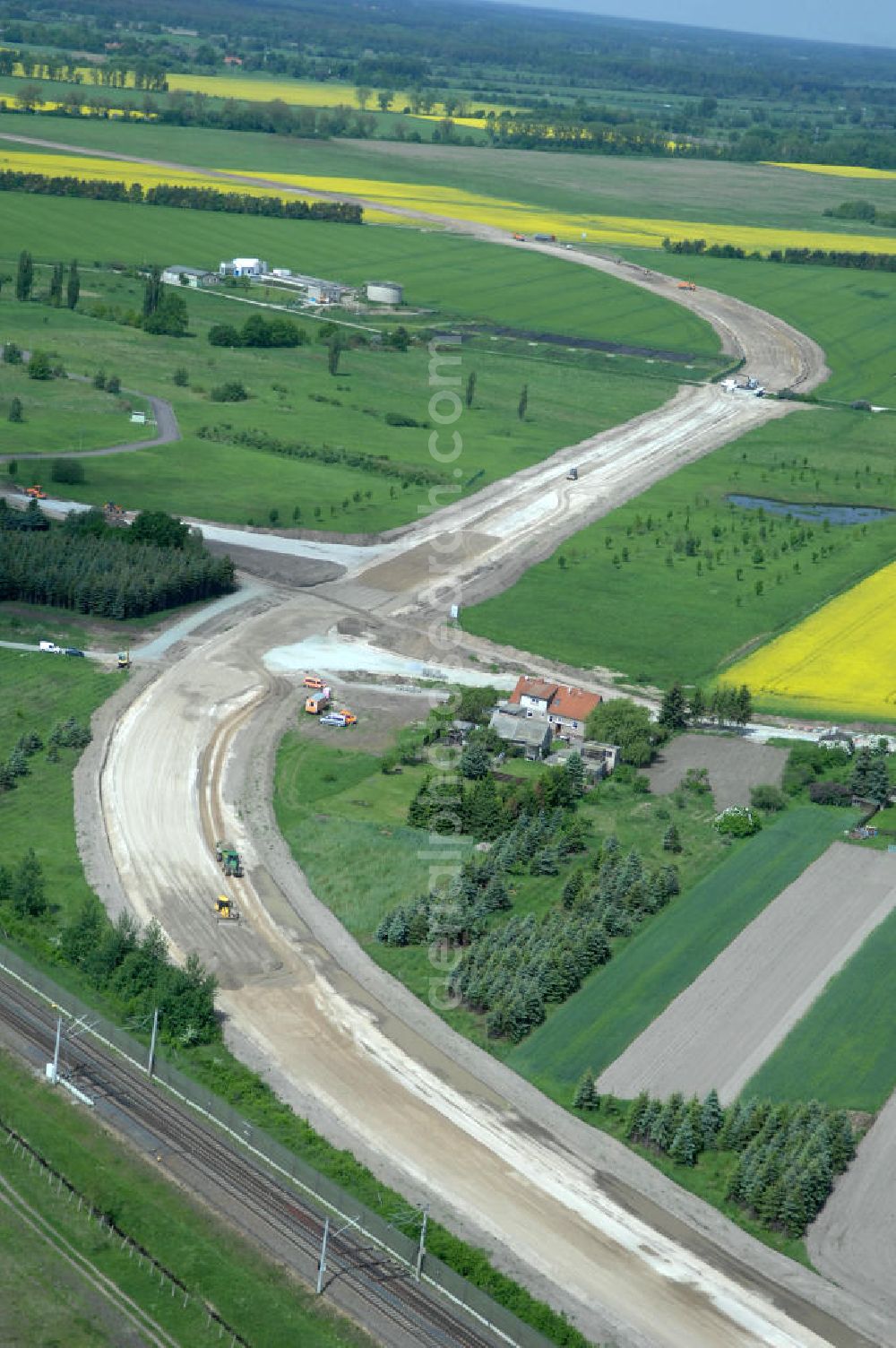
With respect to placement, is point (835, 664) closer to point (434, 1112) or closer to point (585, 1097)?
point (585, 1097)

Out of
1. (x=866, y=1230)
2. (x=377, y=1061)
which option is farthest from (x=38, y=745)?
(x=866, y=1230)

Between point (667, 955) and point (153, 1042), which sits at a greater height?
point (667, 955)

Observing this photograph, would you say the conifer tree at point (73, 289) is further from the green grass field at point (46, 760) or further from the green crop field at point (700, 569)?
the green grass field at point (46, 760)

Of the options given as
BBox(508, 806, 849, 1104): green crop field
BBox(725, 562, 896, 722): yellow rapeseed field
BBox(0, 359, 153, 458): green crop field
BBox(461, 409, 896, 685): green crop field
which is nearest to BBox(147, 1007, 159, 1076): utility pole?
BBox(508, 806, 849, 1104): green crop field

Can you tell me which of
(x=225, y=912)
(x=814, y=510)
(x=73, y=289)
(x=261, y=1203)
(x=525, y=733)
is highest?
(x=73, y=289)

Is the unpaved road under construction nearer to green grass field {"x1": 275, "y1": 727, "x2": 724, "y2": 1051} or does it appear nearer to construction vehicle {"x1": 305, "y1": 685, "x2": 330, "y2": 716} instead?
green grass field {"x1": 275, "y1": 727, "x2": 724, "y2": 1051}

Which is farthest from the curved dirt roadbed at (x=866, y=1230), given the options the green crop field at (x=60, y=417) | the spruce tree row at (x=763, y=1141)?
the green crop field at (x=60, y=417)

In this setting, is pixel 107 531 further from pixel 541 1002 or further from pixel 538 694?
pixel 541 1002
